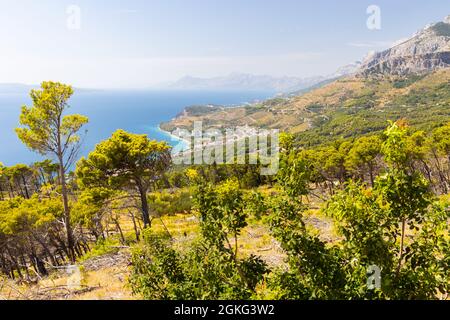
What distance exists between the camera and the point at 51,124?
16.8 metres

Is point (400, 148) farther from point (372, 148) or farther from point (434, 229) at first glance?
point (372, 148)

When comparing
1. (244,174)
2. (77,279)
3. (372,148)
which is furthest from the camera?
(244,174)

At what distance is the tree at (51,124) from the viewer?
53.0 feet

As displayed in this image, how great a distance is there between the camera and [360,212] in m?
4.96

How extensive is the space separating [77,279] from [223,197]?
1124cm

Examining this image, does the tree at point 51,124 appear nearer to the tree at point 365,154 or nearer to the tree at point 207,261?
the tree at point 207,261

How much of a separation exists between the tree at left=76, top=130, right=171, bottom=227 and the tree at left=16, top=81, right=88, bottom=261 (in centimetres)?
135

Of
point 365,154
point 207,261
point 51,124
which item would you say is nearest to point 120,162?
point 51,124

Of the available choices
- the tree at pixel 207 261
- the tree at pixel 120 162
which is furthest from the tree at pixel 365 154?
the tree at pixel 207 261

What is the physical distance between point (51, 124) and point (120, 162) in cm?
422

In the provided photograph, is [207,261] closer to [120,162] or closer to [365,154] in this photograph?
[120,162]

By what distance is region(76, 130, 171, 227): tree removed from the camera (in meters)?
18.7

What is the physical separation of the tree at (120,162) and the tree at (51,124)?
1.35 meters
